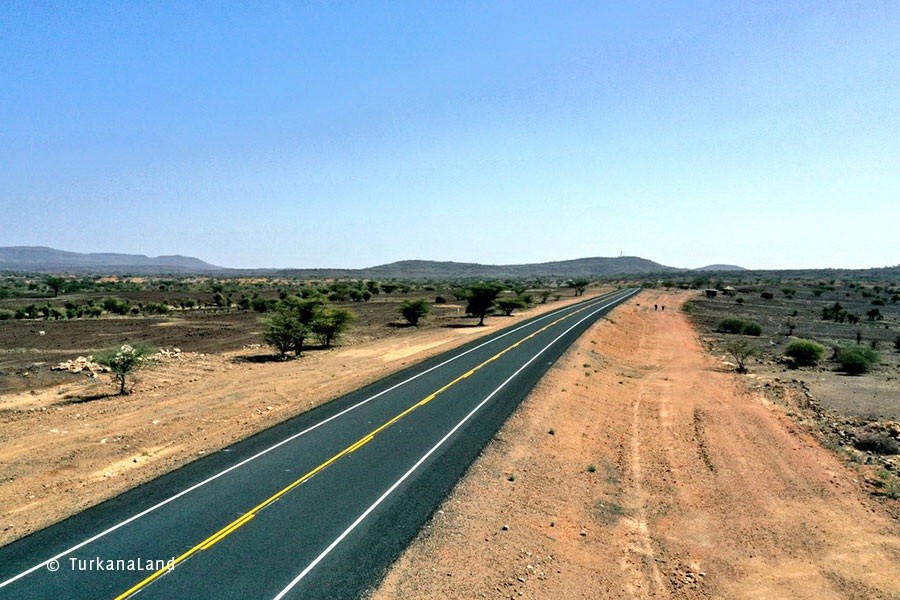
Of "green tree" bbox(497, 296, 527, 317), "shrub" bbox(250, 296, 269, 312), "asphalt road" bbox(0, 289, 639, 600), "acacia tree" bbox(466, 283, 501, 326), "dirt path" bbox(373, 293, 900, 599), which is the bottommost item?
"dirt path" bbox(373, 293, 900, 599)

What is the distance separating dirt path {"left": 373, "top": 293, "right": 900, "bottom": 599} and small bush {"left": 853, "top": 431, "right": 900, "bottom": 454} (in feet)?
5.55

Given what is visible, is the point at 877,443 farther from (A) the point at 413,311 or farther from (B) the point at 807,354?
(A) the point at 413,311

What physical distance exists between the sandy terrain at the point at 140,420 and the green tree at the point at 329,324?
6031mm

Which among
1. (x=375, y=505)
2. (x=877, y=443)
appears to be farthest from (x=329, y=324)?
(x=877, y=443)

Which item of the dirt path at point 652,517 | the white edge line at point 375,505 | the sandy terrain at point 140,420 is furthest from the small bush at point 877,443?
the sandy terrain at point 140,420

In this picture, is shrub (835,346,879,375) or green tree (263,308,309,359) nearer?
shrub (835,346,879,375)

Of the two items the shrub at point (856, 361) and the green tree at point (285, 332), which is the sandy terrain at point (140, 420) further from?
the shrub at point (856, 361)

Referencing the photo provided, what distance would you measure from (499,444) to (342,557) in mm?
8117

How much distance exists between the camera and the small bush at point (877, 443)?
1861 cm

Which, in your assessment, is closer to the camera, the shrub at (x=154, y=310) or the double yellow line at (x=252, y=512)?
the double yellow line at (x=252, y=512)

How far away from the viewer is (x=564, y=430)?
67.2 ft

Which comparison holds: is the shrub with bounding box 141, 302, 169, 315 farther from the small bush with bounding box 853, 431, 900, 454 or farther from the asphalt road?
the small bush with bounding box 853, 431, 900, 454

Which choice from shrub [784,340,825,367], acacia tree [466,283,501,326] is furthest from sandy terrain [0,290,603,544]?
shrub [784,340,825,367]

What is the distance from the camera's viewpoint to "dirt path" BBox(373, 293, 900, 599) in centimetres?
1081
